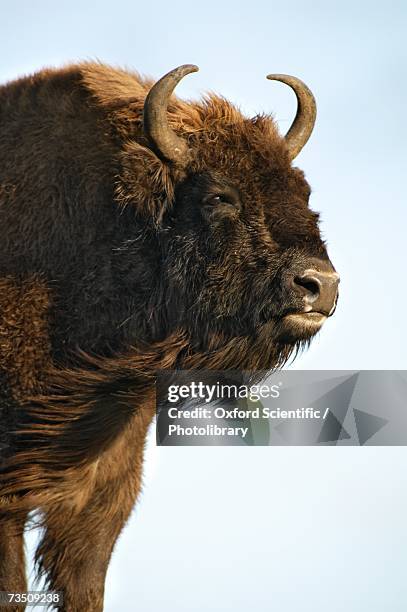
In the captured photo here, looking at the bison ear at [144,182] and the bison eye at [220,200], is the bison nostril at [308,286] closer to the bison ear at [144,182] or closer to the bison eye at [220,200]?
the bison eye at [220,200]

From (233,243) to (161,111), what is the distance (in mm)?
948

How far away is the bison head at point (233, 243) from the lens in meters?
7.96

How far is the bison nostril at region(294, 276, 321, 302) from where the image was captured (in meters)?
7.83

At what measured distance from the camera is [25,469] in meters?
8.42

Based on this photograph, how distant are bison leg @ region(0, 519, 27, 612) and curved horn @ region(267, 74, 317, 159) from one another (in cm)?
306

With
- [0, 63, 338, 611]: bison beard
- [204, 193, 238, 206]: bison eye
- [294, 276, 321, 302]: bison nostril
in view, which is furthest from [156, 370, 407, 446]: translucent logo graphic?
[204, 193, 238, 206]: bison eye

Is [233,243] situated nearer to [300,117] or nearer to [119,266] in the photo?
[119,266]

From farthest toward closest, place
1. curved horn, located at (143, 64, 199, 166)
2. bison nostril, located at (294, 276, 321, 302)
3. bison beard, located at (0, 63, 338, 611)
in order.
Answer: curved horn, located at (143, 64, 199, 166) → bison beard, located at (0, 63, 338, 611) → bison nostril, located at (294, 276, 321, 302)

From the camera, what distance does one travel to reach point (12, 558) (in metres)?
8.50

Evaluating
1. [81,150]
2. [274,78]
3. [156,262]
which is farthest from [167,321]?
[274,78]

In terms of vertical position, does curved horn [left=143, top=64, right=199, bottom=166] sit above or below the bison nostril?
above

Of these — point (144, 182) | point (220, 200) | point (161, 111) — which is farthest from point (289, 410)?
point (161, 111)

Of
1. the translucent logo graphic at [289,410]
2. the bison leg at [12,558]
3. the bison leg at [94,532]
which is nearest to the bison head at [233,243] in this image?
the translucent logo graphic at [289,410]

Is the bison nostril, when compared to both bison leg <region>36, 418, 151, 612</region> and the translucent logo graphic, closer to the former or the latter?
the translucent logo graphic
